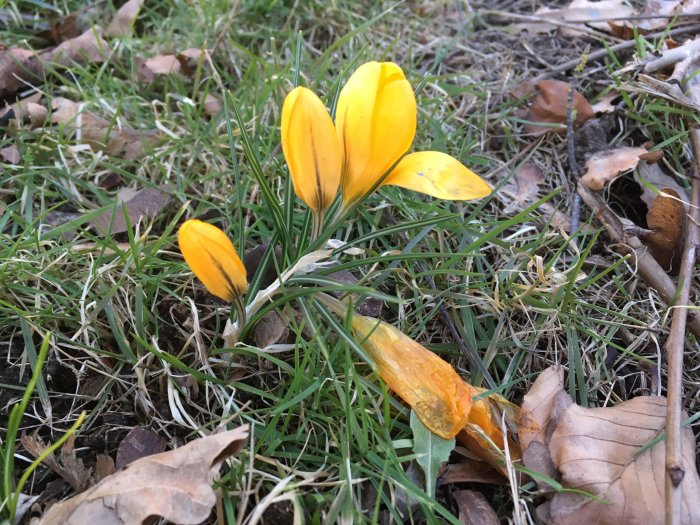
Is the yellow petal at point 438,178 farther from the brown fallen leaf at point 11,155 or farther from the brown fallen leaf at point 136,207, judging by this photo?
the brown fallen leaf at point 11,155

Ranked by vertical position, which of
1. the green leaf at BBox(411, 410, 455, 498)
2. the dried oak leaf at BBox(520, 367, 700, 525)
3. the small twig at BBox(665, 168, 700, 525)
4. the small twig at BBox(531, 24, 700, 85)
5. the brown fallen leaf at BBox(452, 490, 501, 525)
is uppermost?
the small twig at BBox(531, 24, 700, 85)

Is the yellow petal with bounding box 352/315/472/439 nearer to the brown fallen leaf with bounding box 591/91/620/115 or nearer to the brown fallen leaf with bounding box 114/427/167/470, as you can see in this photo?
the brown fallen leaf with bounding box 114/427/167/470

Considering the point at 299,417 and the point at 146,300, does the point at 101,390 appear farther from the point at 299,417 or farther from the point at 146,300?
the point at 299,417

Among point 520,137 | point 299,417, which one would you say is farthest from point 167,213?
point 520,137

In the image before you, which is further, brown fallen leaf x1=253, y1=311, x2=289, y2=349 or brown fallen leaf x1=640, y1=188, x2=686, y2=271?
brown fallen leaf x1=640, y1=188, x2=686, y2=271

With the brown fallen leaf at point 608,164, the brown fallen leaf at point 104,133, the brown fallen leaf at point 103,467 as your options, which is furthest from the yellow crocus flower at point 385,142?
the brown fallen leaf at point 104,133

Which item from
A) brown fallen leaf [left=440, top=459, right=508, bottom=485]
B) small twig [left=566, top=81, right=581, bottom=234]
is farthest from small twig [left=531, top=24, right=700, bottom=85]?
brown fallen leaf [left=440, top=459, right=508, bottom=485]
